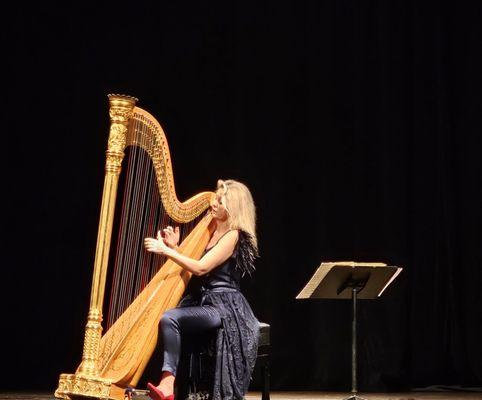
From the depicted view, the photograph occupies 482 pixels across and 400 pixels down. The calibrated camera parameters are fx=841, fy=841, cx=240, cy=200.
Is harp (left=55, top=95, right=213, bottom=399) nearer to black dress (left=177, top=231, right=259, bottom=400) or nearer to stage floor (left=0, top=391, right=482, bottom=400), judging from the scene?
black dress (left=177, top=231, right=259, bottom=400)

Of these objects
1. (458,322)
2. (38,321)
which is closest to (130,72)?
(38,321)

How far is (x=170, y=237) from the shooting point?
436 cm

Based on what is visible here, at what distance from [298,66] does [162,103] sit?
3.61 feet

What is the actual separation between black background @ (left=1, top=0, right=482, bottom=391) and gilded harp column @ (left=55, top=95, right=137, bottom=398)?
8.03 ft

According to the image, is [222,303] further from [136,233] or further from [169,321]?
[136,233]

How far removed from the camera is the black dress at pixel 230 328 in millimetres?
4270

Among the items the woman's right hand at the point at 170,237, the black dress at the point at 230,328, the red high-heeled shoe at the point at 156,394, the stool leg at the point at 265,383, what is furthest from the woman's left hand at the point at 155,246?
the stool leg at the point at 265,383

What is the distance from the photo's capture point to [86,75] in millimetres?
6332

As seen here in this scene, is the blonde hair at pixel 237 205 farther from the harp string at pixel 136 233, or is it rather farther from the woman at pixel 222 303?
the harp string at pixel 136 233

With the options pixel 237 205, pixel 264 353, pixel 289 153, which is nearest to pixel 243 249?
pixel 237 205

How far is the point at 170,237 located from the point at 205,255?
0.67 ft

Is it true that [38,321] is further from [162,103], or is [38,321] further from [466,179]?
[466,179]

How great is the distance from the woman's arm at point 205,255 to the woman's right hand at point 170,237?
0.09 m

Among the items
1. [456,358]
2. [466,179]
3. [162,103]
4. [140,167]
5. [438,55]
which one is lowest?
[456,358]
